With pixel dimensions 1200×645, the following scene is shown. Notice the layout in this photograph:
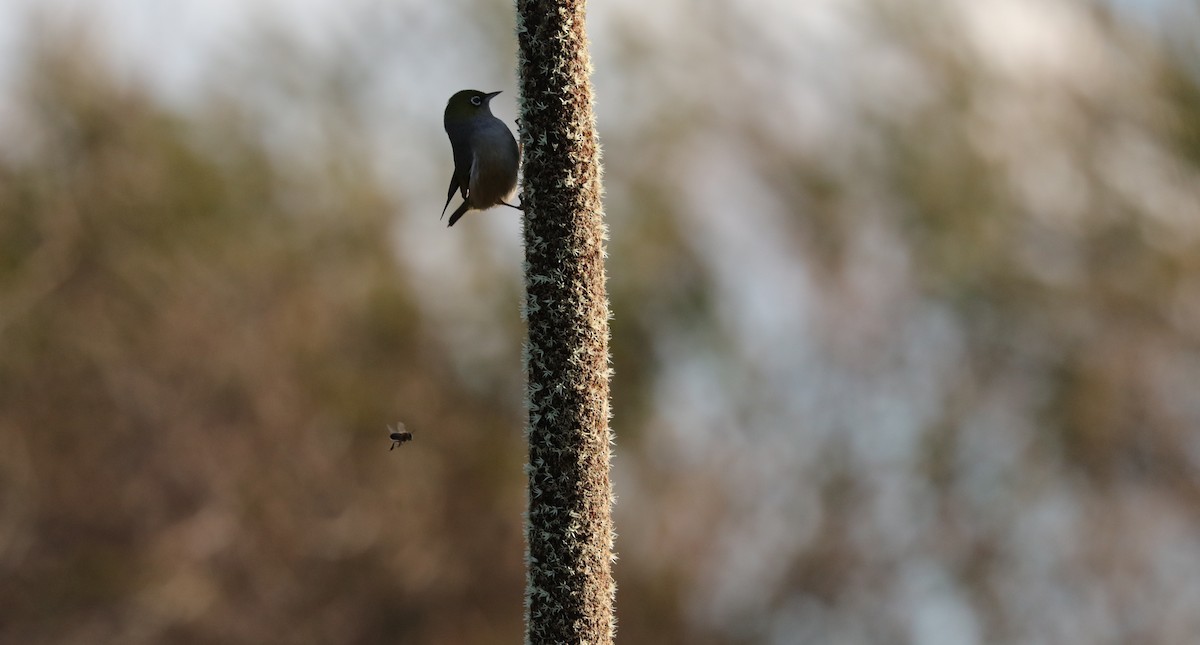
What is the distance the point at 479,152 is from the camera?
3924 millimetres

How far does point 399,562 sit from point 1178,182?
12327 mm

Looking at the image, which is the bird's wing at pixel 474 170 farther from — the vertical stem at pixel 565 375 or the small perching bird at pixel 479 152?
the vertical stem at pixel 565 375

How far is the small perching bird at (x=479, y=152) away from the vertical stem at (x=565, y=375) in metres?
1.41

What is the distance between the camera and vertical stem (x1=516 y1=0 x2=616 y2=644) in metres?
2.20

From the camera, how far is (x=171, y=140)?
18016 millimetres

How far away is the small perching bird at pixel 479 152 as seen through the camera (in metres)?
3.84

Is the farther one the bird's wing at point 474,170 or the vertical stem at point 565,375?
the bird's wing at point 474,170

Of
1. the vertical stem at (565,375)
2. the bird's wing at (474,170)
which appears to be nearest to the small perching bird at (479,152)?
the bird's wing at (474,170)

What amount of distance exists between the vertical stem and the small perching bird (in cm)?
141

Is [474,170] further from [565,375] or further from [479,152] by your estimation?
[565,375]

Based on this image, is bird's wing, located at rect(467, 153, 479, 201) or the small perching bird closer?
the small perching bird

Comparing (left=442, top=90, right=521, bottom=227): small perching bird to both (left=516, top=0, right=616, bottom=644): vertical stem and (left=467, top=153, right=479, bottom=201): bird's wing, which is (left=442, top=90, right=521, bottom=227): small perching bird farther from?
(left=516, top=0, right=616, bottom=644): vertical stem

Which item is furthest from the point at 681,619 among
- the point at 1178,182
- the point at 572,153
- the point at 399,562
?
the point at 572,153

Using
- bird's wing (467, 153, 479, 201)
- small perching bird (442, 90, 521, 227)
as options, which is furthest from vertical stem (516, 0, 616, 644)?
bird's wing (467, 153, 479, 201)
